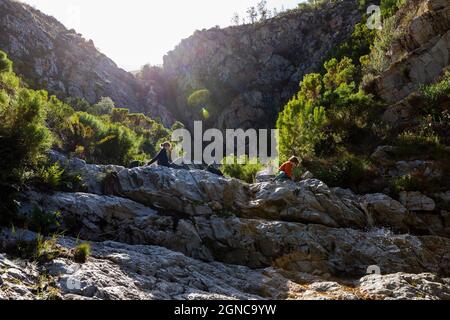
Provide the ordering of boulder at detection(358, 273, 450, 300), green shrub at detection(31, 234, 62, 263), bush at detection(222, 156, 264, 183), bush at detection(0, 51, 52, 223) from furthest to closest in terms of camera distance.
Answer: bush at detection(222, 156, 264, 183) → bush at detection(0, 51, 52, 223) → boulder at detection(358, 273, 450, 300) → green shrub at detection(31, 234, 62, 263)

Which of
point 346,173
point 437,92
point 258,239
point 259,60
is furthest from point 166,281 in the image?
point 259,60

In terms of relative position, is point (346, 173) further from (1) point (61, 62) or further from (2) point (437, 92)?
(1) point (61, 62)

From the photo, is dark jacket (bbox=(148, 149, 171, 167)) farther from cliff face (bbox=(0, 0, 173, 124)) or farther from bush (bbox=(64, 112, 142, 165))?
cliff face (bbox=(0, 0, 173, 124))

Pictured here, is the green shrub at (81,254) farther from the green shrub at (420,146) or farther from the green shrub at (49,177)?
the green shrub at (420,146)

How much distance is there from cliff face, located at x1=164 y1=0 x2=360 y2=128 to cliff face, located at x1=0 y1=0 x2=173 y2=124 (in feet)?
30.2

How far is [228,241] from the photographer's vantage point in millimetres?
10148

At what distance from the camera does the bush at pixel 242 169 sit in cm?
1559

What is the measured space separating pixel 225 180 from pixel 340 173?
3.90 meters

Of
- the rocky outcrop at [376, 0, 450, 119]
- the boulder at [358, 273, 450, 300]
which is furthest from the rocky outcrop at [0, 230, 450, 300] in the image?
the rocky outcrop at [376, 0, 450, 119]

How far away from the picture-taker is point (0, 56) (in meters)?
16.2

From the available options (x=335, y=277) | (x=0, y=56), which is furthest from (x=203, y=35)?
(x=335, y=277)

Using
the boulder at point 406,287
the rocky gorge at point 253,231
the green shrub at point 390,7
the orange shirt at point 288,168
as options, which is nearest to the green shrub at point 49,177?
the rocky gorge at point 253,231

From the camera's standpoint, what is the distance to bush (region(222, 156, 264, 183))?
1559 centimetres
